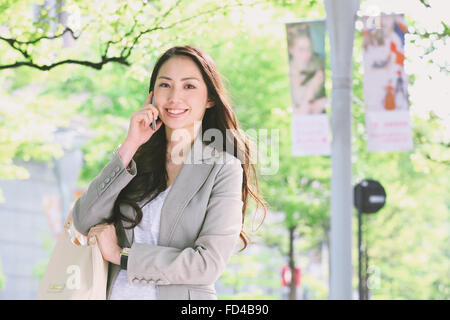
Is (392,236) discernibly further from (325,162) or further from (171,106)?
(171,106)

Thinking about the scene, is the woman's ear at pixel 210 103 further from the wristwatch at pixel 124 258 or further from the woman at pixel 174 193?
the wristwatch at pixel 124 258

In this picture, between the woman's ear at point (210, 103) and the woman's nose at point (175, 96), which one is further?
the woman's ear at point (210, 103)

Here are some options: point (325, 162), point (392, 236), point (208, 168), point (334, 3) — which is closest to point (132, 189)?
point (208, 168)

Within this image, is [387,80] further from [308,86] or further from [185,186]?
[185,186]

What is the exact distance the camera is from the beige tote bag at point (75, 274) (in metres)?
1.94

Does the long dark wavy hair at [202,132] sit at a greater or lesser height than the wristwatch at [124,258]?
greater

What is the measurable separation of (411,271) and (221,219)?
1474 centimetres

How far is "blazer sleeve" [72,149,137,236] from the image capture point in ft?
6.89

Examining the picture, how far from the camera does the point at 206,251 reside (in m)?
2.02

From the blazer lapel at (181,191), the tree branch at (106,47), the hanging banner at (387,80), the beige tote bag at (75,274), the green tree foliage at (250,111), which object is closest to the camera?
the beige tote bag at (75,274)

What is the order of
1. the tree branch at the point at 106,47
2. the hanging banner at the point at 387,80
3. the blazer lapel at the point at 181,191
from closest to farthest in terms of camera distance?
1. the blazer lapel at the point at 181,191
2. the tree branch at the point at 106,47
3. the hanging banner at the point at 387,80

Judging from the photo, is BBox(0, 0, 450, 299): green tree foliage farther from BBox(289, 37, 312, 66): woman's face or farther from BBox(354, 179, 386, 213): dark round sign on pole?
BBox(354, 179, 386, 213): dark round sign on pole

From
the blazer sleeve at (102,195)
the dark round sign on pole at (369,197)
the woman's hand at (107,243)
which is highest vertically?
the dark round sign on pole at (369,197)

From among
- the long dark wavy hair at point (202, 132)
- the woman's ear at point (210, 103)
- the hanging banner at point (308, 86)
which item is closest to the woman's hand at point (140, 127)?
the long dark wavy hair at point (202, 132)
